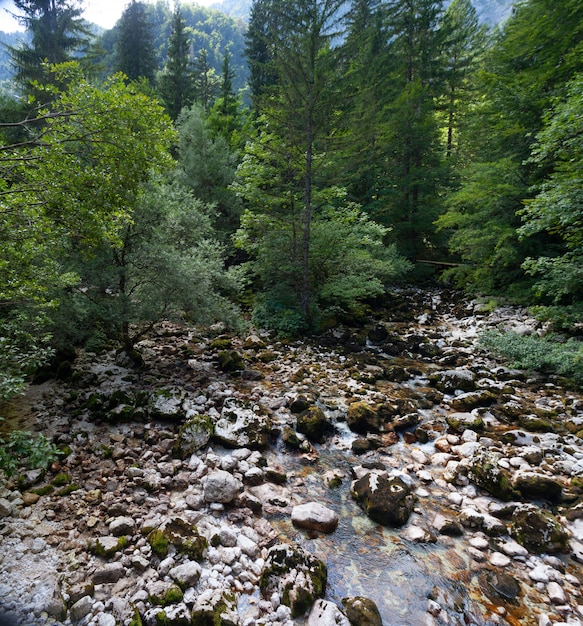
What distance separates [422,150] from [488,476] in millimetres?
18671

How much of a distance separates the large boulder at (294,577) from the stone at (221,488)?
3.35ft

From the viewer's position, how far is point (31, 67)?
17.9 m

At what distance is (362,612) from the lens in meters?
3.26

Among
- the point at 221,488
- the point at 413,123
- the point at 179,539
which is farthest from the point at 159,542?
the point at 413,123

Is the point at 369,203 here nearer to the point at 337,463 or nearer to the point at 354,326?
the point at 354,326

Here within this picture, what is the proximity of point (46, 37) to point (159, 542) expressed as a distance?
1009 inches

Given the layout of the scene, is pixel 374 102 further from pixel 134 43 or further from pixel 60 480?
pixel 134 43

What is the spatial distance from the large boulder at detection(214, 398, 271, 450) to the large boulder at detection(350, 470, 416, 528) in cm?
185

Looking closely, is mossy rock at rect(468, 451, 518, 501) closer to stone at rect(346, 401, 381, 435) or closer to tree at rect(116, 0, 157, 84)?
stone at rect(346, 401, 381, 435)

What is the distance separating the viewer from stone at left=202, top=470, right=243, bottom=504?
181 inches

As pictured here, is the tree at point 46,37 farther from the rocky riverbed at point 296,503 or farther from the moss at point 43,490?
the moss at point 43,490

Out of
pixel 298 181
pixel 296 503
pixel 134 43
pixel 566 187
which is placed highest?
pixel 134 43

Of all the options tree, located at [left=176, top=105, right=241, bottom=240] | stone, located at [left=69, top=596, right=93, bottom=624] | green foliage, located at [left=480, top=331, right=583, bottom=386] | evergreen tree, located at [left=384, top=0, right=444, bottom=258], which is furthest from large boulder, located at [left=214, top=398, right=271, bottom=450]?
evergreen tree, located at [left=384, top=0, right=444, bottom=258]

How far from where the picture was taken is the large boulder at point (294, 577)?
3.38 m
